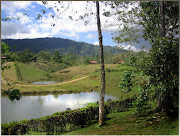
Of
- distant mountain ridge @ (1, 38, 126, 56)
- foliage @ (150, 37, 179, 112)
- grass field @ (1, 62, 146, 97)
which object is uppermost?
distant mountain ridge @ (1, 38, 126, 56)

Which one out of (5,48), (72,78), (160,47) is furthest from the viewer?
(72,78)

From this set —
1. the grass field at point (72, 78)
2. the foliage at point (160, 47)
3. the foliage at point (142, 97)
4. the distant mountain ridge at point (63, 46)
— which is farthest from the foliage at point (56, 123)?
the distant mountain ridge at point (63, 46)

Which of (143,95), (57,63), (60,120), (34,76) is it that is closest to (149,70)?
(143,95)

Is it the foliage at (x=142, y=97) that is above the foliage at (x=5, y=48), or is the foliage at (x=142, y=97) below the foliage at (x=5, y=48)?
below

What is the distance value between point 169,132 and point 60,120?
7.93 ft

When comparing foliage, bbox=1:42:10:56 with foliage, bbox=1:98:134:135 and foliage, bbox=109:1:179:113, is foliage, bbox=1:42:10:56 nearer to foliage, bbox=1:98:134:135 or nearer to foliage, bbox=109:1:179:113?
foliage, bbox=1:98:134:135

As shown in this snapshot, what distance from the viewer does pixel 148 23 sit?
16.8 ft

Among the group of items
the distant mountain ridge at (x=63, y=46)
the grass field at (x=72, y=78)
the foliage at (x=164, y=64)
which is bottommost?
the grass field at (x=72, y=78)

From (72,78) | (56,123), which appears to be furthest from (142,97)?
(72,78)

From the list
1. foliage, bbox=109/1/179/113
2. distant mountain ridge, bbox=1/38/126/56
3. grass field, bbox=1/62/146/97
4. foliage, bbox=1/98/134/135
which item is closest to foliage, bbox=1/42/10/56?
foliage, bbox=1/98/134/135

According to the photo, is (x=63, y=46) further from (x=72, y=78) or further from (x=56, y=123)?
(x=56, y=123)

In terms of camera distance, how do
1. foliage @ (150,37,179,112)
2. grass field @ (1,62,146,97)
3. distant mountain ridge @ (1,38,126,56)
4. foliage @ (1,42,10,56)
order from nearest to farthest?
1. foliage @ (1,42,10,56)
2. foliage @ (150,37,179,112)
3. grass field @ (1,62,146,97)
4. distant mountain ridge @ (1,38,126,56)

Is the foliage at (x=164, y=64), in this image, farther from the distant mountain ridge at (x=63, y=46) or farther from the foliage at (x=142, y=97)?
the distant mountain ridge at (x=63, y=46)

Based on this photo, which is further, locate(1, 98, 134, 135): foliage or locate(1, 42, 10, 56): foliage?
locate(1, 98, 134, 135): foliage
